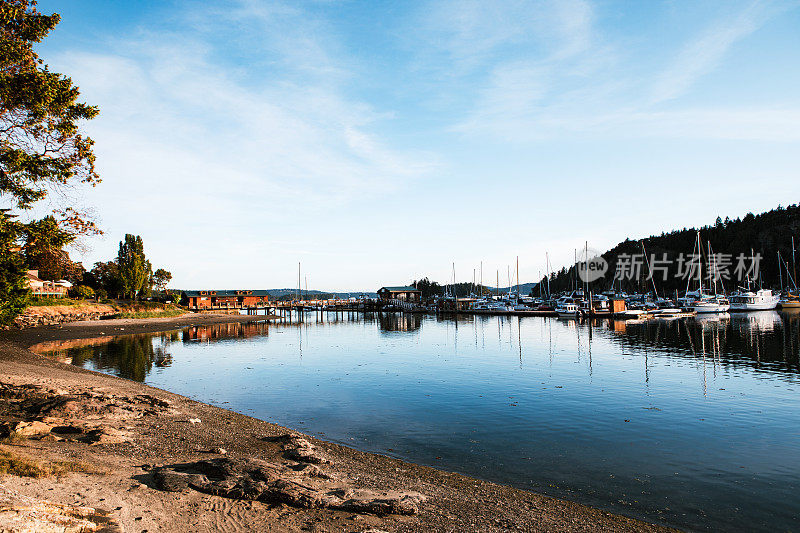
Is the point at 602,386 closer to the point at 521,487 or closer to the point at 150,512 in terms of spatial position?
the point at 521,487

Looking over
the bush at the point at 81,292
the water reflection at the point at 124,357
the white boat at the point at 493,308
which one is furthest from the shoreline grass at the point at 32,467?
the white boat at the point at 493,308

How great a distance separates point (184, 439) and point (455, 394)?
49.8ft

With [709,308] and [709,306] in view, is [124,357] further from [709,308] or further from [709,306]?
[709,306]

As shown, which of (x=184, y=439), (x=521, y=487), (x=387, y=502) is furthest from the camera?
(x=184, y=439)

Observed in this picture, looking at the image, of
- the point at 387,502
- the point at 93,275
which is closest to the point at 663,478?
the point at 387,502

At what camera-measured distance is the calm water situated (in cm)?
1227

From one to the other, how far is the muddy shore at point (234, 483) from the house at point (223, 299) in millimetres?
129376

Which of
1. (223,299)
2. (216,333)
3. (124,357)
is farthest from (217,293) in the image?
(124,357)

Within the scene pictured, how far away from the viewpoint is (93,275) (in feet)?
350

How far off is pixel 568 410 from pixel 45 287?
98895mm

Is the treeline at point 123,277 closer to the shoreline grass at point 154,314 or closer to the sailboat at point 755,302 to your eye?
the shoreline grass at point 154,314

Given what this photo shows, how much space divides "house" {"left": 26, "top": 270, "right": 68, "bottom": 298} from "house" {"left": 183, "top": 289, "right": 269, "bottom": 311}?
4594cm

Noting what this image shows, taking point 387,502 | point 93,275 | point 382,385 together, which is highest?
point 93,275

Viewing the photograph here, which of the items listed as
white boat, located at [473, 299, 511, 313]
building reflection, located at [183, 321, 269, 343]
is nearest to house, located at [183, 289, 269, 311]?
building reflection, located at [183, 321, 269, 343]
